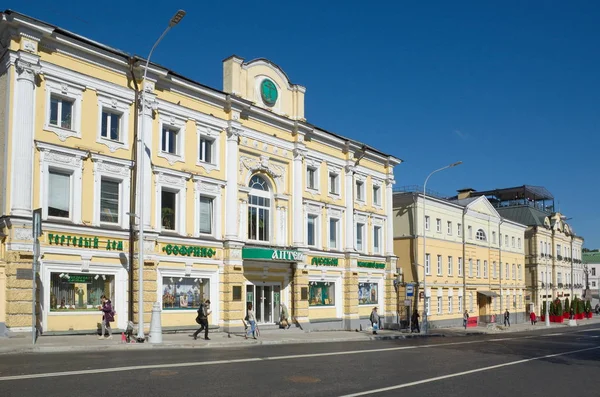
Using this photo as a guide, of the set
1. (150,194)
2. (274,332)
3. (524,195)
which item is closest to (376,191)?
(274,332)

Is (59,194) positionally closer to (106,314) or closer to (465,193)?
(106,314)

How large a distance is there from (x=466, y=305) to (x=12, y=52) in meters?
43.5

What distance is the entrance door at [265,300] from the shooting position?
1308 inches

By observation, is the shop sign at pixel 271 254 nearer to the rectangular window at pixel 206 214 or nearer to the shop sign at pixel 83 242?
the rectangular window at pixel 206 214

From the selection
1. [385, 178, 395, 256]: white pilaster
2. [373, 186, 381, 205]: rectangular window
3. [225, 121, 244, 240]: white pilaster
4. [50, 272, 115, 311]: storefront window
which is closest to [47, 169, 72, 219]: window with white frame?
[50, 272, 115, 311]: storefront window

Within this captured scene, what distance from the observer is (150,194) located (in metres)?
27.7

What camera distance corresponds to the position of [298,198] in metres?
35.7

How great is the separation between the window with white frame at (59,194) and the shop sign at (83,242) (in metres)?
0.86

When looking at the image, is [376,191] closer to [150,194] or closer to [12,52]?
[150,194]

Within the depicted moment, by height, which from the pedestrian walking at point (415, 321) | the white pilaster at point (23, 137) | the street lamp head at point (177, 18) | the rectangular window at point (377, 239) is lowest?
the pedestrian walking at point (415, 321)

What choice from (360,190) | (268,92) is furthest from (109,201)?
(360,190)

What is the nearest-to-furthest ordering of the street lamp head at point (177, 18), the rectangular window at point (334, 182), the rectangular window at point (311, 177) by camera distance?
the street lamp head at point (177, 18)
the rectangular window at point (311, 177)
the rectangular window at point (334, 182)

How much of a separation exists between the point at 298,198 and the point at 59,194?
14.5 metres

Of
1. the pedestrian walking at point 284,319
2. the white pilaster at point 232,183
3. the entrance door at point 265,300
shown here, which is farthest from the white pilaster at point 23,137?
the pedestrian walking at point 284,319
